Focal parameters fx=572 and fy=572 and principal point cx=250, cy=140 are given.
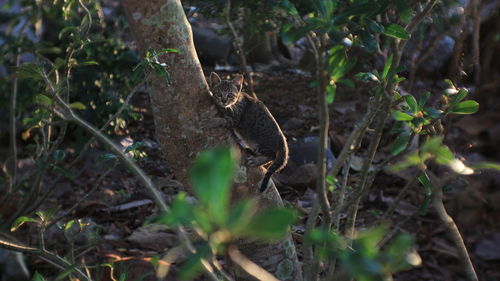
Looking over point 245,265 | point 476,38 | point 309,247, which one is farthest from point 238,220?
point 476,38

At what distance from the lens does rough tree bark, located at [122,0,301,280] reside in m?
2.68

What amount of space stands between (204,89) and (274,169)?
955 mm

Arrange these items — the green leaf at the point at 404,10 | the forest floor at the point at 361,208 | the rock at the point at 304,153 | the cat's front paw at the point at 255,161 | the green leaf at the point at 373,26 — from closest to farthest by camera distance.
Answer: the green leaf at the point at 373,26 < the green leaf at the point at 404,10 < the cat's front paw at the point at 255,161 < the forest floor at the point at 361,208 < the rock at the point at 304,153

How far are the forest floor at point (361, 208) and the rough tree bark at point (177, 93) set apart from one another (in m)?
0.92

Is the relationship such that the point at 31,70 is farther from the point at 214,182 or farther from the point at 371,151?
the point at 214,182

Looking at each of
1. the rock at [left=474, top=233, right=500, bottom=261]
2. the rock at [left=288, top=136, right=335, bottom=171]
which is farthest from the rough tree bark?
the rock at [left=288, top=136, right=335, bottom=171]

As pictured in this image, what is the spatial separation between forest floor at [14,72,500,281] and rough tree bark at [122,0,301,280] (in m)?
0.92

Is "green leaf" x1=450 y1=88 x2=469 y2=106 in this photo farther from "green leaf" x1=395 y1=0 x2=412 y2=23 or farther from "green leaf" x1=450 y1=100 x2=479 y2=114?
"green leaf" x1=395 y1=0 x2=412 y2=23

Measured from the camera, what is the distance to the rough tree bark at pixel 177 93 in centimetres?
268

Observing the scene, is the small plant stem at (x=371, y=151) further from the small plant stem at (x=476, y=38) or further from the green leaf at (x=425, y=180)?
the small plant stem at (x=476, y=38)

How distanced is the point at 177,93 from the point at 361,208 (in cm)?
250

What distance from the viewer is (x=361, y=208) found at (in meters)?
4.68

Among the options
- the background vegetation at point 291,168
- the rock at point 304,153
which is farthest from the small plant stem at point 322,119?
the rock at point 304,153

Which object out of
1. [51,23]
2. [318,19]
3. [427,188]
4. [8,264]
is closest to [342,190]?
[427,188]
